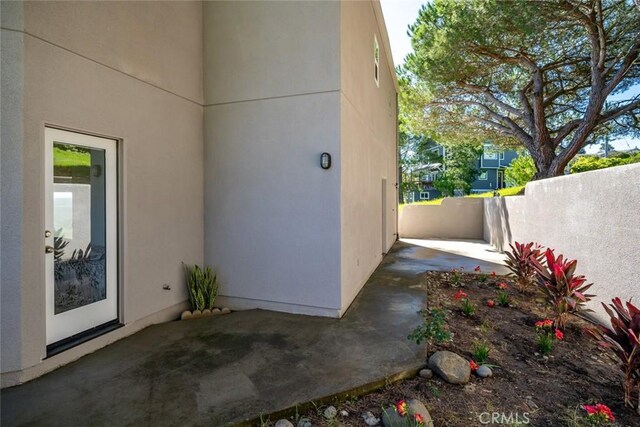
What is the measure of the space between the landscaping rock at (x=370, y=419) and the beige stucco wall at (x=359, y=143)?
Result: 85.4 inches

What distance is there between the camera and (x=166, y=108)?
4715mm

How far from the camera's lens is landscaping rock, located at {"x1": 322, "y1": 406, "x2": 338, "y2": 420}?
2625 millimetres

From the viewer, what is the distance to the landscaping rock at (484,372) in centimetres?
323

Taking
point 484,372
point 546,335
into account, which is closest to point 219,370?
point 484,372

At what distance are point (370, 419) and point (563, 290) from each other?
3.58m

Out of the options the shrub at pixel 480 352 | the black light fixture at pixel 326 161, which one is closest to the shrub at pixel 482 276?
the shrub at pixel 480 352

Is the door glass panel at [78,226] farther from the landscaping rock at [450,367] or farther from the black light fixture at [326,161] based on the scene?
the landscaping rock at [450,367]

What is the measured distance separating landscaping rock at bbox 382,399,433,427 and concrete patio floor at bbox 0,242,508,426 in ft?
1.36

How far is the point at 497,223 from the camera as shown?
455 inches

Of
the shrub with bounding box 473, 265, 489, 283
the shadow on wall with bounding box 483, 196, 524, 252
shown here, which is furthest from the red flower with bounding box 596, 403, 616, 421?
the shadow on wall with bounding box 483, 196, 524, 252

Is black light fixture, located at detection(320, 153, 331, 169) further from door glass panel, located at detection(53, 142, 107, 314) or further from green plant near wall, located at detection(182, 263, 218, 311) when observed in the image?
door glass panel, located at detection(53, 142, 107, 314)

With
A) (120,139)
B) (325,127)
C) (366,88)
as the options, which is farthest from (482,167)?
(120,139)

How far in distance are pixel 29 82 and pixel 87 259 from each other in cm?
197

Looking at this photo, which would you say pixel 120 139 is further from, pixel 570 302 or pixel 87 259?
pixel 570 302
